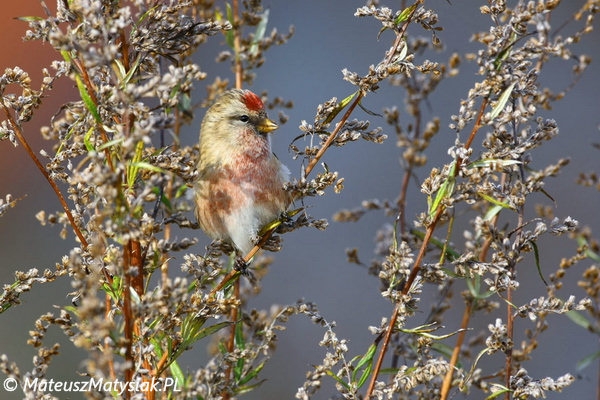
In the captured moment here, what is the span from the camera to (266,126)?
3246 mm

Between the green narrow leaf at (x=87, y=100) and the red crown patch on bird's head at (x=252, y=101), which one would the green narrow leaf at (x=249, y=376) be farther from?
the red crown patch on bird's head at (x=252, y=101)

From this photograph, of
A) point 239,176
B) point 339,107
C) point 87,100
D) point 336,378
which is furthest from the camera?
point 239,176

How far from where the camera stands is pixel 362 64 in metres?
6.49

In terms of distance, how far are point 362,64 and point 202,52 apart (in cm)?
140

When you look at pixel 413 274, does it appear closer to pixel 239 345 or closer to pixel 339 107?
pixel 339 107

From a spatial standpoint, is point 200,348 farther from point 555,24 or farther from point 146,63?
point 555,24

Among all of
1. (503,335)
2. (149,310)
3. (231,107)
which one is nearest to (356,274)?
(231,107)

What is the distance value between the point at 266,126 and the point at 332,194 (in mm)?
3174

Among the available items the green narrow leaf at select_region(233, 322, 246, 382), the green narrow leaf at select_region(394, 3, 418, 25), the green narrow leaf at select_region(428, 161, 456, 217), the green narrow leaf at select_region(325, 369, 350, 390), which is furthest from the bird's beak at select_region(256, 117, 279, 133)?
the green narrow leaf at select_region(325, 369, 350, 390)

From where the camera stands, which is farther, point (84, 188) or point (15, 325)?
point (15, 325)

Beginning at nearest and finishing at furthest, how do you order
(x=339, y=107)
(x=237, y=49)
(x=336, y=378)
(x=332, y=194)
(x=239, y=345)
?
(x=336, y=378), (x=339, y=107), (x=239, y=345), (x=237, y=49), (x=332, y=194)

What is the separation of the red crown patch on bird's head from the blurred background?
1482 mm

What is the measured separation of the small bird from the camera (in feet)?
9.98

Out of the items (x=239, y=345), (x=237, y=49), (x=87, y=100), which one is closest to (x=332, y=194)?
(x=237, y=49)
